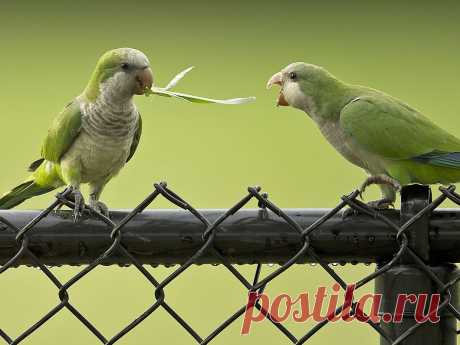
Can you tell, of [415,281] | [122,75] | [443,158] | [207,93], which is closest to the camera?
[415,281]

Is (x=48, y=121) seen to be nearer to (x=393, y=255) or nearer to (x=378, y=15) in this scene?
(x=378, y=15)

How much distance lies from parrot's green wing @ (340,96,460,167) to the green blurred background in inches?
77.9

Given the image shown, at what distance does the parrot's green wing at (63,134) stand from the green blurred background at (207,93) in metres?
1.84

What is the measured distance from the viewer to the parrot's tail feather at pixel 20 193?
1.87 m

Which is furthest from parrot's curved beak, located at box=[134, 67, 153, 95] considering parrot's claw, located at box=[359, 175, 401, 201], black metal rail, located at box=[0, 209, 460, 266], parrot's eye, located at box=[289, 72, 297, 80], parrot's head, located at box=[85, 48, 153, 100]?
black metal rail, located at box=[0, 209, 460, 266]

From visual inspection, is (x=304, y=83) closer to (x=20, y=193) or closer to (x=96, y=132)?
(x=96, y=132)

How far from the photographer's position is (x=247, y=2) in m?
4.01

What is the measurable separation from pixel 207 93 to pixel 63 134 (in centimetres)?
193

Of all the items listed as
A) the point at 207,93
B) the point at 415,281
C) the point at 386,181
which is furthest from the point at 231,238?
the point at 207,93

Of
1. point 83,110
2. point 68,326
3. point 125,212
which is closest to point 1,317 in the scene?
point 68,326

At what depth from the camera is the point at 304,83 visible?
5.84ft

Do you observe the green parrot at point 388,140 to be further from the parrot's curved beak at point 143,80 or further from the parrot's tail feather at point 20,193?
the parrot's tail feather at point 20,193

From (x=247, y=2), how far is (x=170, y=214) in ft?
9.58

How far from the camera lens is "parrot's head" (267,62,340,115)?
177 cm
